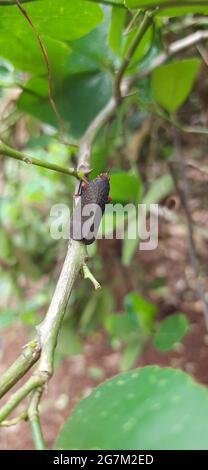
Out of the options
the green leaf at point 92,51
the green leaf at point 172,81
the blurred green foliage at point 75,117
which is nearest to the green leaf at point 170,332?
the blurred green foliage at point 75,117

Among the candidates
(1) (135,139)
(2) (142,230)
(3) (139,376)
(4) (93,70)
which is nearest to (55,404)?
(2) (142,230)

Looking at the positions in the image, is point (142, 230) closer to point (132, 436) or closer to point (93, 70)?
point (93, 70)

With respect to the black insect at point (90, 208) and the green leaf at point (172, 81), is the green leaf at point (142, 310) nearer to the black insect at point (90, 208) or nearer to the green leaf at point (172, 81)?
the green leaf at point (172, 81)

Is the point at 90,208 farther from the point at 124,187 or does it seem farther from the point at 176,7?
the point at 124,187

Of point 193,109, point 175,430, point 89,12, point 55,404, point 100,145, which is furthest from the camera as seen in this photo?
point 55,404

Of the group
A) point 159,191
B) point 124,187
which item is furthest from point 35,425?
point 159,191

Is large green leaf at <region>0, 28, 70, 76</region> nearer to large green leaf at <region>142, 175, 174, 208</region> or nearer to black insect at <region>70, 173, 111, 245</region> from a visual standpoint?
black insect at <region>70, 173, 111, 245</region>
